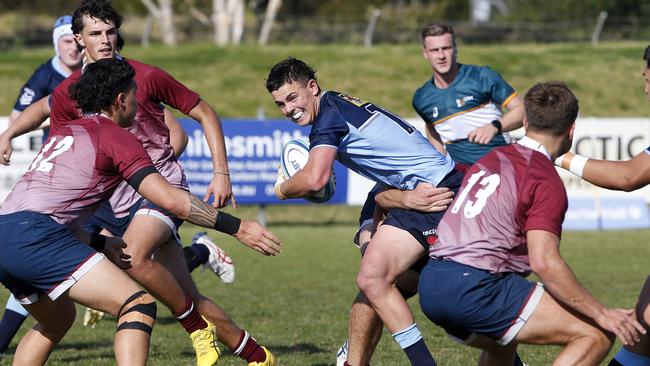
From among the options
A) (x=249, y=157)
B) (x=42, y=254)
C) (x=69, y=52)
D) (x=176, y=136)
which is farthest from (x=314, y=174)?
(x=249, y=157)

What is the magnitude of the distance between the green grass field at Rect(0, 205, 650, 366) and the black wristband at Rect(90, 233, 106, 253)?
142 centimetres

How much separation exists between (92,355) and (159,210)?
1.60 m

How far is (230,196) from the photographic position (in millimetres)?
6070

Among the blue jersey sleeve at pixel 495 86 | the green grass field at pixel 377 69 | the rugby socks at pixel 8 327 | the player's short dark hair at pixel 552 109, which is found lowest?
the green grass field at pixel 377 69

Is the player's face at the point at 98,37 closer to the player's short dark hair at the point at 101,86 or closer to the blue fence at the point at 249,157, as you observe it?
the player's short dark hair at the point at 101,86

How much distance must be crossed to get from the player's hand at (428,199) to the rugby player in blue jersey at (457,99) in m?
2.58

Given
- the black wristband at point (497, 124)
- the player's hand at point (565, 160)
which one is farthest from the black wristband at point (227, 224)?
the black wristband at point (497, 124)

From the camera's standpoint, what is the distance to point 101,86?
196 inches

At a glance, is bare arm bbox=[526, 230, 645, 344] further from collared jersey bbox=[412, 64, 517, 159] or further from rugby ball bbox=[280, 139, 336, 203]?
collared jersey bbox=[412, 64, 517, 159]

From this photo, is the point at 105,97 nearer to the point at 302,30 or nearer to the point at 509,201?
the point at 509,201

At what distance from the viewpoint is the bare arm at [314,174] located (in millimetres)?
5301

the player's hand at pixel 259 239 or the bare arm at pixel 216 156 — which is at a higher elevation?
the player's hand at pixel 259 239

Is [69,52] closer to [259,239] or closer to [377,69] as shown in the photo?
[259,239]

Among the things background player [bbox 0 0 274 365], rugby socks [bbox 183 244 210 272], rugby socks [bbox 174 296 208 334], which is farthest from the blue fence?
rugby socks [bbox 174 296 208 334]
